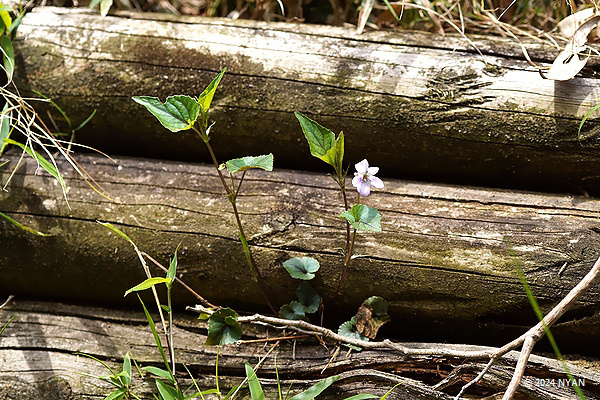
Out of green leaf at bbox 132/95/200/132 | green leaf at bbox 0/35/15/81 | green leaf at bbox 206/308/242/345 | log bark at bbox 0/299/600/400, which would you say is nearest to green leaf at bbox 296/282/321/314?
log bark at bbox 0/299/600/400

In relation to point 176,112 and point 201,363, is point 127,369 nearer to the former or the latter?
point 201,363

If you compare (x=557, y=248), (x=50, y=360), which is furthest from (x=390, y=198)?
(x=50, y=360)

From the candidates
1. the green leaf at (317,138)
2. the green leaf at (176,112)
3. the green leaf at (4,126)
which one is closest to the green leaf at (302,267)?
the green leaf at (317,138)

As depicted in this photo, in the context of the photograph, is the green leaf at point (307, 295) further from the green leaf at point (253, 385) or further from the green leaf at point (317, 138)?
the green leaf at point (317, 138)

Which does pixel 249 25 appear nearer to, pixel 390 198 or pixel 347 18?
pixel 347 18

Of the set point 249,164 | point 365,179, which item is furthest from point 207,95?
point 365,179

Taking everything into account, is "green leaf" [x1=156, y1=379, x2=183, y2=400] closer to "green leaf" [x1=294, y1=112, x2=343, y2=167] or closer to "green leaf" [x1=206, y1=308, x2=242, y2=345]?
"green leaf" [x1=206, y1=308, x2=242, y2=345]
